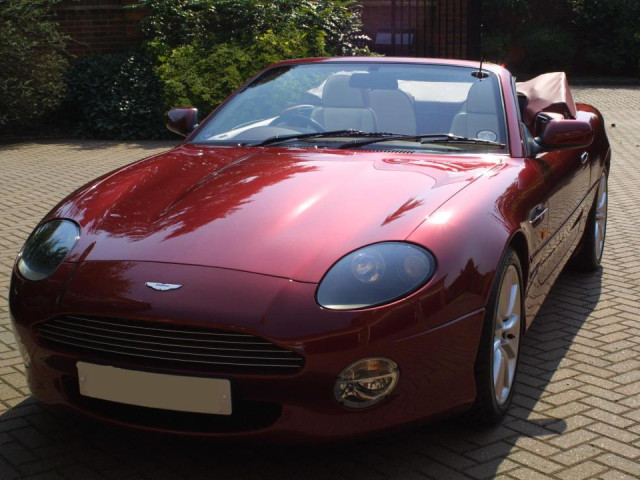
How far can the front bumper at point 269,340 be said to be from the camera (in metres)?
3.18

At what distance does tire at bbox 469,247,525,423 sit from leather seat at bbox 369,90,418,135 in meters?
1.11

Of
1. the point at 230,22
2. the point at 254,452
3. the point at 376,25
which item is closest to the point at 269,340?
the point at 254,452

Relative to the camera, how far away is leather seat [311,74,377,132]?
4957 millimetres

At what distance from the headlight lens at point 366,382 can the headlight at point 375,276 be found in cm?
20

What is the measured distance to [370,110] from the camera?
16.4 feet

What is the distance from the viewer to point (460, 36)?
54.5 feet

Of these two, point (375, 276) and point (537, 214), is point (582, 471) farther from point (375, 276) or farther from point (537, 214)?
point (537, 214)

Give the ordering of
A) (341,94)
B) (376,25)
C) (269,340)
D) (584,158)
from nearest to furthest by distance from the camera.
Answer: (269,340) → (341,94) → (584,158) → (376,25)

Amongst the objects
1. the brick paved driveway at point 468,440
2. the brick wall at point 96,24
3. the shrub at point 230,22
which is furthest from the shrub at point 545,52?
the brick paved driveway at point 468,440

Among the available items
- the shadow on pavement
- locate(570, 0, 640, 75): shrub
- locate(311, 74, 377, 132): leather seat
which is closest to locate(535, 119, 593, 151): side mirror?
locate(311, 74, 377, 132): leather seat

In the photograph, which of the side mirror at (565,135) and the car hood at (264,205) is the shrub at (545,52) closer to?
the side mirror at (565,135)

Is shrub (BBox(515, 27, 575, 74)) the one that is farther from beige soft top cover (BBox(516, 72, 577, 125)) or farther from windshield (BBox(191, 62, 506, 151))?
windshield (BBox(191, 62, 506, 151))

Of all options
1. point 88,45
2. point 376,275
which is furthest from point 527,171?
point 88,45

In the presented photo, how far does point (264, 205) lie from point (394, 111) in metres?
1.38
